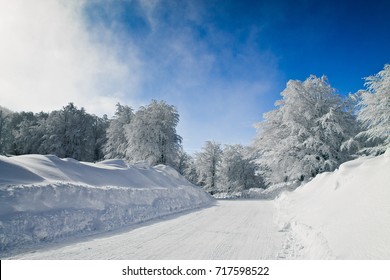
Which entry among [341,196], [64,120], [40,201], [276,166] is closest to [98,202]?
[40,201]

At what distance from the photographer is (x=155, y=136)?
31.6m

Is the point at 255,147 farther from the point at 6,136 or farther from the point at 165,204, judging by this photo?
the point at 6,136

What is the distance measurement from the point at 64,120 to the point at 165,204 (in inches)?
1423

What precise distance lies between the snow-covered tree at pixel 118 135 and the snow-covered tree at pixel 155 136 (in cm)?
571

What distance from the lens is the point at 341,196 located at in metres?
7.56

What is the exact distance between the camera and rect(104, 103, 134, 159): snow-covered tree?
126 ft

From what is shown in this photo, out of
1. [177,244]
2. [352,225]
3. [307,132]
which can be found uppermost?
[307,132]

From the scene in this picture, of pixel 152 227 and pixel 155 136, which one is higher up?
pixel 155 136

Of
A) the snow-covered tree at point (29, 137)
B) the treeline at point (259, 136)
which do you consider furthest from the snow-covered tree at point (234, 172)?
the snow-covered tree at point (29, 137)

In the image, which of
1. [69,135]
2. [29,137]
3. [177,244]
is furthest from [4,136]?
[177,244]

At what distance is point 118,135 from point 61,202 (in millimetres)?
33229

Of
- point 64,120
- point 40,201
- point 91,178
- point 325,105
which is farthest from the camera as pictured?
point 64,120

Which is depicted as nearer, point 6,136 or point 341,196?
point 341,196

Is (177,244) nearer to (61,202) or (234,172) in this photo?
(61,202)
